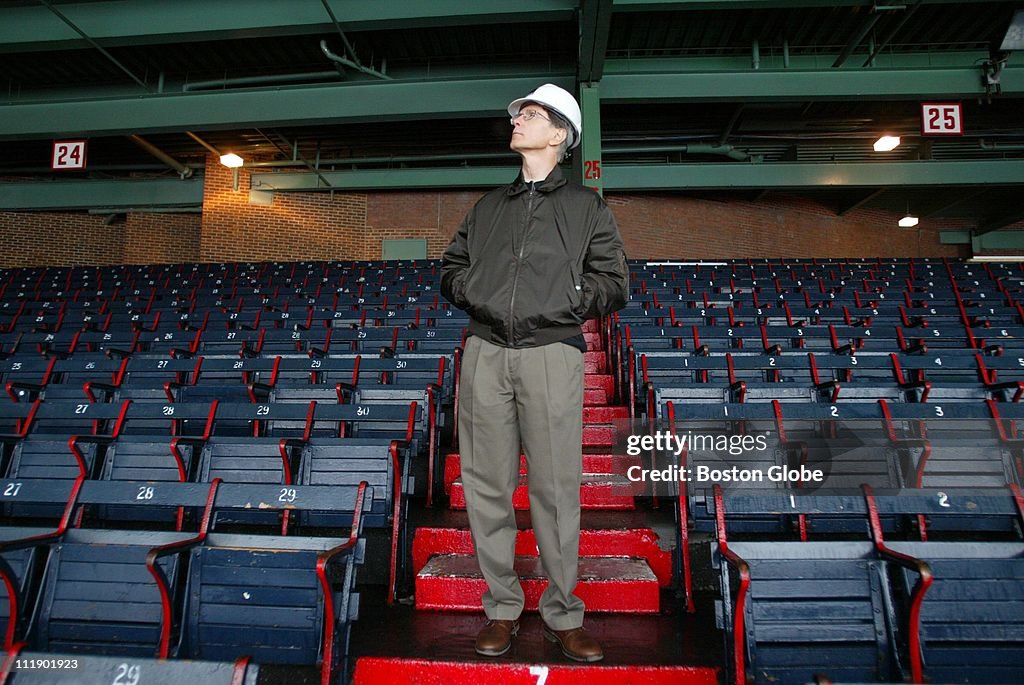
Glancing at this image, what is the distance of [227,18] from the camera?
621 centimetres

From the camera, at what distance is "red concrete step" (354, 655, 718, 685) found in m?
1.47

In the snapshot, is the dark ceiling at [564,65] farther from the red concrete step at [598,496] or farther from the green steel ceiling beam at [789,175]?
the red concrete step at [598,496]

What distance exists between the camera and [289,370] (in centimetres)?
378

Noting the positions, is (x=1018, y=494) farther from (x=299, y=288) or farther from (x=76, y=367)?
(x=299, y=288)

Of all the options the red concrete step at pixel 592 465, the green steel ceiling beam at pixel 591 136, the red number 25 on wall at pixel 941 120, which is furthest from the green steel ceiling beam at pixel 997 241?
the red concrete step at pixel 592 465

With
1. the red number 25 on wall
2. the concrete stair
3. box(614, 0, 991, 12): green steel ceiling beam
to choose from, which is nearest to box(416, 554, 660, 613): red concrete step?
the concrete stair

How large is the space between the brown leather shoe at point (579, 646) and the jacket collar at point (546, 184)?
4.12 ft

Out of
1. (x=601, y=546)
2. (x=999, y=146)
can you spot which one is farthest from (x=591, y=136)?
(x=999, y=146)

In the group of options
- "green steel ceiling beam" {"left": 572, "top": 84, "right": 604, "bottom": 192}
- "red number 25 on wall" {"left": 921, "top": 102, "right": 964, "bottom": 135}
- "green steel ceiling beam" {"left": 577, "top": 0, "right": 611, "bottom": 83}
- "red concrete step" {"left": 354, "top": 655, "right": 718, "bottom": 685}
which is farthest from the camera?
"red number 25 on wall" {"left": 921, "top": 102, "right": 964, "bottom": 135}

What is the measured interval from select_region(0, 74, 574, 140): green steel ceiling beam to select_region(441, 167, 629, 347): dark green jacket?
20.0ft

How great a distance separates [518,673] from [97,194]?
504 inches

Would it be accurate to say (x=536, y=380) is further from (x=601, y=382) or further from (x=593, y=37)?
(x=593, y=37)

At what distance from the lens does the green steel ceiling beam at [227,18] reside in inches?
233

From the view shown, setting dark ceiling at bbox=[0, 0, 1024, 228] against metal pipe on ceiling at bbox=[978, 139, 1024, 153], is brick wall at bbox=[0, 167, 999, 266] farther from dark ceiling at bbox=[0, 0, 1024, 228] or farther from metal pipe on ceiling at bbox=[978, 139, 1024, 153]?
metal pipe on ceiling at bbox=[978, 139, 1024, 153]
